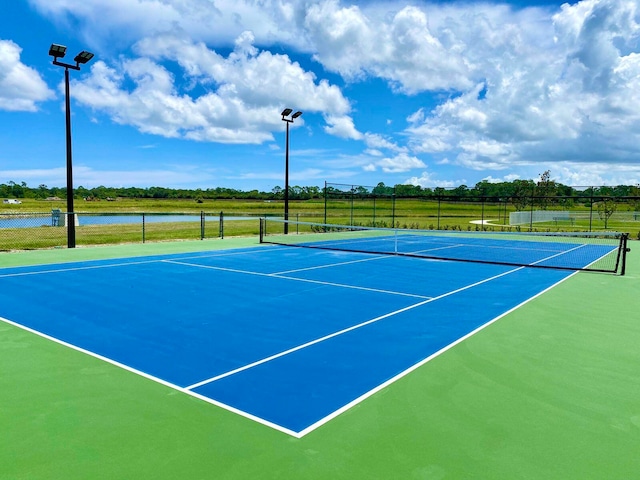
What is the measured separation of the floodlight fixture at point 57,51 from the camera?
1502 centimetres

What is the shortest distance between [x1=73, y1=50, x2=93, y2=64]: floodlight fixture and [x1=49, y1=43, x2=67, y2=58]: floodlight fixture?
422 mm

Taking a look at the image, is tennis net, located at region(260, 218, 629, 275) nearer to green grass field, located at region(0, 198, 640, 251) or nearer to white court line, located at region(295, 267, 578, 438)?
green grass field, located at region(0, 198, 640, 251)

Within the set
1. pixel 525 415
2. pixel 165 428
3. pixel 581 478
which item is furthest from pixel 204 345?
pixel 581 478

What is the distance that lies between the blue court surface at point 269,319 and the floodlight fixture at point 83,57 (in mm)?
7277

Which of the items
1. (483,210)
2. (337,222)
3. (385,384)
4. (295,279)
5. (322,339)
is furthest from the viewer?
(483,210)

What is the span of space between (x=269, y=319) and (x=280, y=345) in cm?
129

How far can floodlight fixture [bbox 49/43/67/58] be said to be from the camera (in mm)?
15016

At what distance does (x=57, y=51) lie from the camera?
15.1m

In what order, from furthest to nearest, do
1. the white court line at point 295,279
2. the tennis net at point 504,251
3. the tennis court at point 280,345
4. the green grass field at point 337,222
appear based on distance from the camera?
the green grass field at point 337,222 → the tennis net at point 504,251 → the white court line at point 295,279 → the tennis court at point 280,345

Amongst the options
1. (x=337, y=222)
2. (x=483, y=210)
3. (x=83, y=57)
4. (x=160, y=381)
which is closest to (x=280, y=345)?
(x=160, y=381)

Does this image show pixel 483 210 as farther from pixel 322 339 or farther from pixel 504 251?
pixel 322 339

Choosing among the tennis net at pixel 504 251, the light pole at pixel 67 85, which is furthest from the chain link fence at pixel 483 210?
the light pole at pixel 67 85

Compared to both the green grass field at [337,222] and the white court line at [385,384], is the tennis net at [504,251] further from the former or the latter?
the white court line at [385,384]

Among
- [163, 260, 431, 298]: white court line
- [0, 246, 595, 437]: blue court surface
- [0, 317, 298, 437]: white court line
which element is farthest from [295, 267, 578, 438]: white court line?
[163, 260, 431, 298]: white court line
